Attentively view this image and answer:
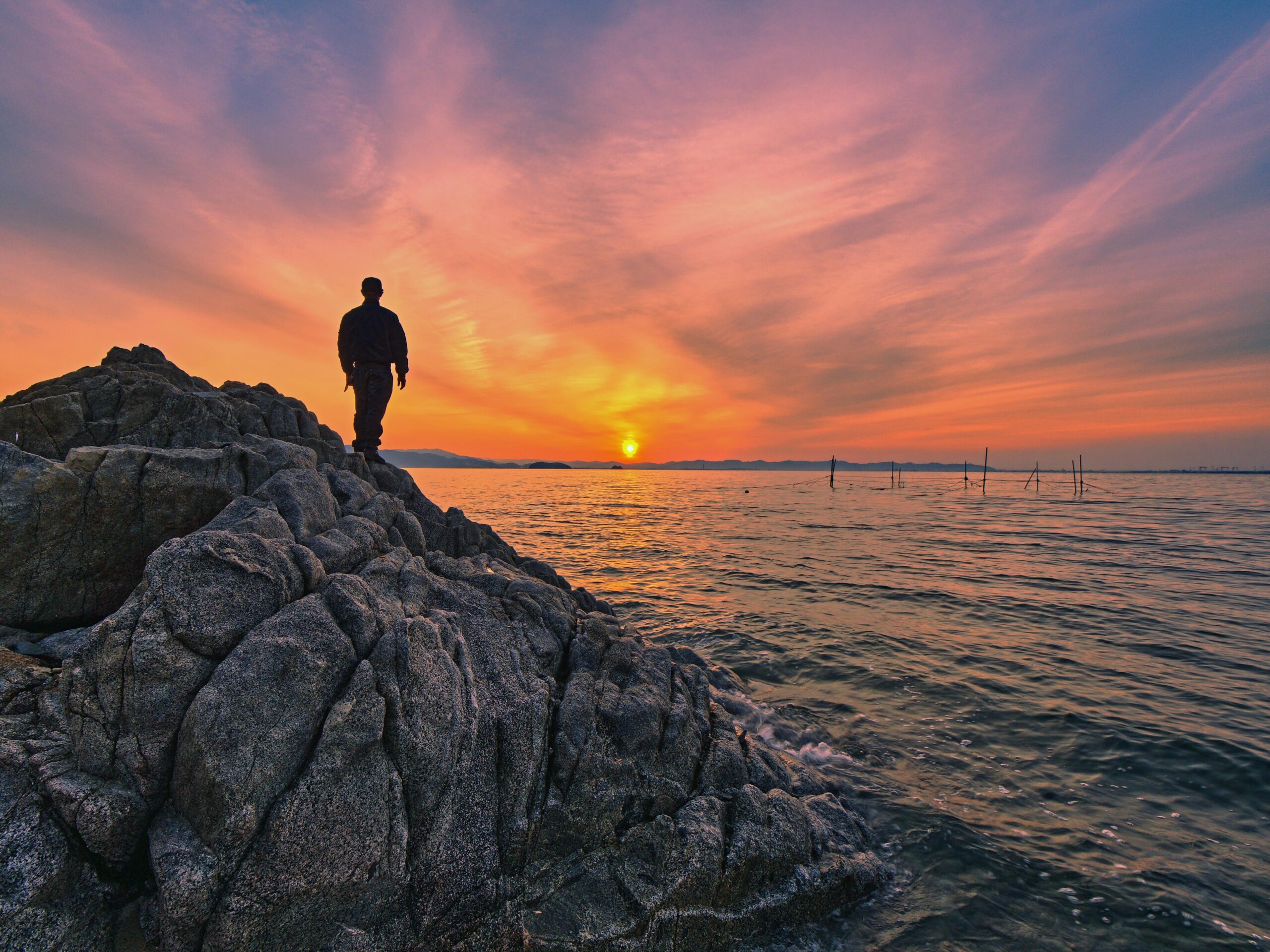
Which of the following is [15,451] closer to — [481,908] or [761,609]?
[481,908]

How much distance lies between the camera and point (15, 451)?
6125mm

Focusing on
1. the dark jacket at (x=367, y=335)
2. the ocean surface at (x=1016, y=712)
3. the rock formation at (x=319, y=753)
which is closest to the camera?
the rock formation at (x=319, y=753)

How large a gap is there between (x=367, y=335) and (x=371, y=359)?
0.62m

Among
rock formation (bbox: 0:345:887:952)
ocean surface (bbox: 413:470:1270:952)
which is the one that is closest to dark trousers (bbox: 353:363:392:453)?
rock formation (bbox: 0:345:887:952)

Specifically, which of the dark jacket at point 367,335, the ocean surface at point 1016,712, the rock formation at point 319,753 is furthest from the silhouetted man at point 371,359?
the ocean surface at point 1016,712

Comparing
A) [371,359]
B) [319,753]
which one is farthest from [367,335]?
[319,753]

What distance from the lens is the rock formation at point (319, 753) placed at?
4.07m

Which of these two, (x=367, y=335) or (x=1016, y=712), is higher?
(x=367, y=335)

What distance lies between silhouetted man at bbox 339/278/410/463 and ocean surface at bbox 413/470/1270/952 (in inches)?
379

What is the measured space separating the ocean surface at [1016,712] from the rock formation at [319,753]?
156 cm

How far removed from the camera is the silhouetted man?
12.7 metres

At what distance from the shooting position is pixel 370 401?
13031 mm

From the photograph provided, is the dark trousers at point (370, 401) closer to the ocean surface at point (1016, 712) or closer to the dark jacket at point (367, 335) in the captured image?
the dark jacket at point (367, 335)

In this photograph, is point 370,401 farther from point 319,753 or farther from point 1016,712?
point 1016,712
